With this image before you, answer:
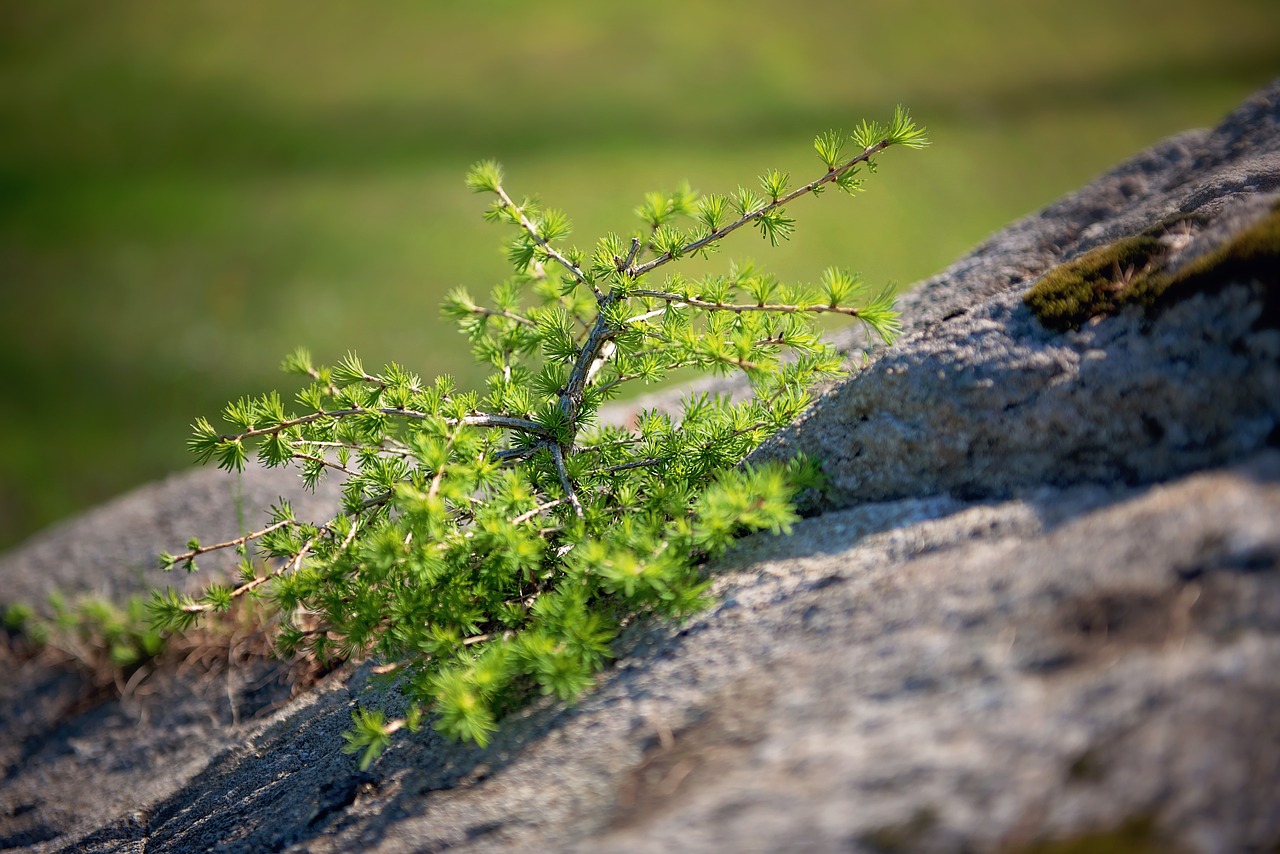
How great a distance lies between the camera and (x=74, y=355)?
399 cm

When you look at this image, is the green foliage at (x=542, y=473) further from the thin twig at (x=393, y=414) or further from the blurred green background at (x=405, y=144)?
the blurred green background at (x=405, y=144)

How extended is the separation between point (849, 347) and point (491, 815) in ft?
4.62

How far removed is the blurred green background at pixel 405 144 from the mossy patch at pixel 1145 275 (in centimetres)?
234

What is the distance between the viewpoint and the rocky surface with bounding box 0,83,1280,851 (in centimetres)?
90

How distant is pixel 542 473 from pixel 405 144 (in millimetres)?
3599

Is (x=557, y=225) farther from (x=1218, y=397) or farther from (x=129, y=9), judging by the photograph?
(x=129, y=9)

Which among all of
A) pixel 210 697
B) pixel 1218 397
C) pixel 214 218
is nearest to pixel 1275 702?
pixel 1218 397

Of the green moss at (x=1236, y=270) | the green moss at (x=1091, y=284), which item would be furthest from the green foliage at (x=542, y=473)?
the green moss at (x=1236, y=270)

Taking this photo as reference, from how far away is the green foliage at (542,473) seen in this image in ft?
4.20

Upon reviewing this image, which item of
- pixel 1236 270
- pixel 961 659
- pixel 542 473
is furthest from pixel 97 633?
pixel 1236 270

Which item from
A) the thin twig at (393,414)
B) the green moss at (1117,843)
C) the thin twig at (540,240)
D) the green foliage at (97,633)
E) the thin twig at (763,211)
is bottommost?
the green moss at (1117,843)

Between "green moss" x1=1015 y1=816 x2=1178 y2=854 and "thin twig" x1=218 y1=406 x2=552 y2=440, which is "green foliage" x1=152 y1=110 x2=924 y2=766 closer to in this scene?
"thin twig" x1=218 y1=406 x2=552 y2=440

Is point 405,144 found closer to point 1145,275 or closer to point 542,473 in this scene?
point 542,473

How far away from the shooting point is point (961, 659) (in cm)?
105
